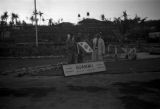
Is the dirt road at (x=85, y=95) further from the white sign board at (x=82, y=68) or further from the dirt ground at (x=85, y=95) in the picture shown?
the white sign board at (x=82, y=68)

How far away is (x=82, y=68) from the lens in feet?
31.6

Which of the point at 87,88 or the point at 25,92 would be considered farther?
the point at 87,88

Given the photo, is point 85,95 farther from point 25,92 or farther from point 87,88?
point 25,92

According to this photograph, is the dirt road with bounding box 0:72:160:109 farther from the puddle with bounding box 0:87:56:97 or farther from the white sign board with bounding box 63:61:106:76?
the white sign board with bounding box 63:61:106:76

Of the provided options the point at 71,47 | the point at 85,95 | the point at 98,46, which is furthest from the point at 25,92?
the point at 98,46

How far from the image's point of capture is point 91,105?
4.90 meters

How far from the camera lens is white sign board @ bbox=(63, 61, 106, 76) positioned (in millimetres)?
9273

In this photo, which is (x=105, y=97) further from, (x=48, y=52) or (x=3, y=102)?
(x=48, y=52)

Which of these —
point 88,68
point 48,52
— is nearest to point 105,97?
point 88,68

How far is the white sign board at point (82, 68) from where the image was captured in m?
9.27

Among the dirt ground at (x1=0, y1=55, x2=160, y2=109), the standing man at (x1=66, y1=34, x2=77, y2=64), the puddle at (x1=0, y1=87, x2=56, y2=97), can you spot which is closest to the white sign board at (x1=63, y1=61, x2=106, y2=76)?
the dirt ground at (x1=0, y1=55, x2=160, y2=109)

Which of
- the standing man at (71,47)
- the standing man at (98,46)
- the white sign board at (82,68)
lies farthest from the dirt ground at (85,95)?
the standing man at (98,46)

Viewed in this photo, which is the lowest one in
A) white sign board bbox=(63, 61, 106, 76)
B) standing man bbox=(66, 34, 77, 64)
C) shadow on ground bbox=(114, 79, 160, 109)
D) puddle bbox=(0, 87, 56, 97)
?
puddle bbox=(0, 87, 56, 97)

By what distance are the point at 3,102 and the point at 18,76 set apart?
4256 millimetres
